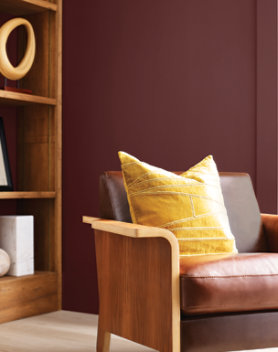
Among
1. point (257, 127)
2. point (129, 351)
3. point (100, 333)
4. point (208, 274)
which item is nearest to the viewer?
point (208, 274)

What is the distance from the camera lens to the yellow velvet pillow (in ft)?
7.70

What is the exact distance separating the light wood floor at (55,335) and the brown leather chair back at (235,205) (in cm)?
51

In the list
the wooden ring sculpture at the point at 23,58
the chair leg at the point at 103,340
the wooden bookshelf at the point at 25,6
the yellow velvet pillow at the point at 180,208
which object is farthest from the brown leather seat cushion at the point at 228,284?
the wooden bookshelf at the point at 25,6

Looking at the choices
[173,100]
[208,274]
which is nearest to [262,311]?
[208,274]

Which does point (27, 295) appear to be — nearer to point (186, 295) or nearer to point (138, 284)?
point (138, 284)

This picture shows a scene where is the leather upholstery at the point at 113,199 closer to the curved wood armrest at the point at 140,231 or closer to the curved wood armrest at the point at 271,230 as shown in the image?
the curved wood armrest at the point at 140,231

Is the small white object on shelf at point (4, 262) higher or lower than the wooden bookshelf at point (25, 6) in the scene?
lower

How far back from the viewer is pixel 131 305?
2.27 meters

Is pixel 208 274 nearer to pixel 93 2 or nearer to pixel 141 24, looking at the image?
pixel 141 24

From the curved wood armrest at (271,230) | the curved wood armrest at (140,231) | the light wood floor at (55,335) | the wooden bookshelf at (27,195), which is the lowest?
the light wood floor at (55,335)

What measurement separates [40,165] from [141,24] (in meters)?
1.05

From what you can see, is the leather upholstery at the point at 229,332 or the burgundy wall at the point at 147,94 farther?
the burgundy wall at the point at 147,94

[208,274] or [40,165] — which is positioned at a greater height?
[40,165]

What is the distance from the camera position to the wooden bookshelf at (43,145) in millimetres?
3576
